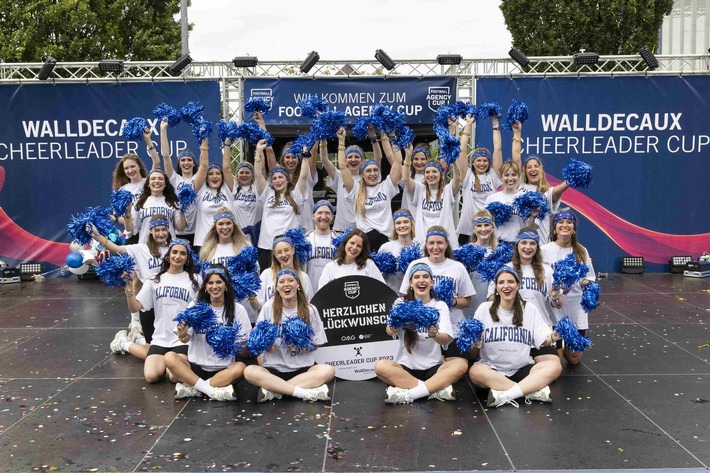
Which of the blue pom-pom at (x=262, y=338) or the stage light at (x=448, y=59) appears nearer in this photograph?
the blue pom-pom at (x=262, y=338)

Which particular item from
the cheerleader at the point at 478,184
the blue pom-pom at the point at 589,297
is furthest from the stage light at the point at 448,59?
the blue pom-pom at the point at 589,297

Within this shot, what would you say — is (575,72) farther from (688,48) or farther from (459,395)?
(688,48)

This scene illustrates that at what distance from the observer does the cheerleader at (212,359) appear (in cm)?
499

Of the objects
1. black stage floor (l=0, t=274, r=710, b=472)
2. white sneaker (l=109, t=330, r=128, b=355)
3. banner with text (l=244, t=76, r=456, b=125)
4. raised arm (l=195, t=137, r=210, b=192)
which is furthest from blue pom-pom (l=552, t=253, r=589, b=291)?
banner with text (l=244, t=76, r=456, b=125)

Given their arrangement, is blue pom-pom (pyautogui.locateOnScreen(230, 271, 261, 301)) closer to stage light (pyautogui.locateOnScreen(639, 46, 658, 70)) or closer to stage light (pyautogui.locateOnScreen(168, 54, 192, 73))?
stage light (pyautogui.locateOnScreen(168, 54, 192, 73))

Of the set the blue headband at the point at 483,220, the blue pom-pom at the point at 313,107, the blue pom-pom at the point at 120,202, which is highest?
the blue pom-pom at the point at 313,107

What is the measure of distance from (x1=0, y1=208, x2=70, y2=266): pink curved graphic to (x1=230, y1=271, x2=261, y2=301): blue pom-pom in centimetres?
628

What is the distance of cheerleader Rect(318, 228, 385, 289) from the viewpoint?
5.61m

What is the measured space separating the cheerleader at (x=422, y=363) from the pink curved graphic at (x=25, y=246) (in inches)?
284

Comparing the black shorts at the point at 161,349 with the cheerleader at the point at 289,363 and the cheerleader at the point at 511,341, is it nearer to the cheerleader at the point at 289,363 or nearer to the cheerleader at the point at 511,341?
the cheerleader at the point at 289,363

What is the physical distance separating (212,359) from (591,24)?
45.7 feet

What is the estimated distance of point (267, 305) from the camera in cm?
512

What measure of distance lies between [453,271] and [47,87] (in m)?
7.37

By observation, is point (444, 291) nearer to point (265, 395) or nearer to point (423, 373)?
point (423, 373)
